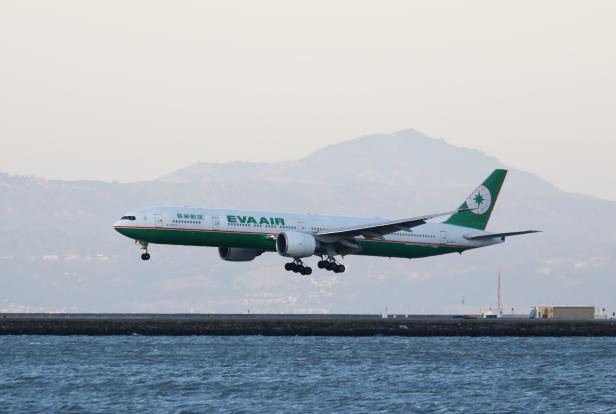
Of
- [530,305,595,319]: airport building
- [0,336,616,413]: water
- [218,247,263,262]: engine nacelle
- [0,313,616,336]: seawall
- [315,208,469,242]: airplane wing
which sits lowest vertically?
[0,336,616,413]: water

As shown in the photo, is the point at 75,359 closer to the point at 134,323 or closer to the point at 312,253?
the point at 134,323

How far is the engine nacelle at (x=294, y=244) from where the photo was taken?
10088 centimetres

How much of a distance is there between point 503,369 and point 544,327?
23432 mm

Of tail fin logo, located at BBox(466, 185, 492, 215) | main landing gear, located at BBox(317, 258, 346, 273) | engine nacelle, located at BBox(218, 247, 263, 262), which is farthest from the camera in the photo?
tail fin logo, located at BBox(466, 185, 492, 215)

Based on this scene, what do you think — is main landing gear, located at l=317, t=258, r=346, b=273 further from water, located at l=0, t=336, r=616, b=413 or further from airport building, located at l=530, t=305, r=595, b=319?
airport building, located at l=530, t=305, r=595, b=319

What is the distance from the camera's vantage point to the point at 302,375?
2972 inches

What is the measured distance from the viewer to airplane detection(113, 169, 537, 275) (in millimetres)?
98062

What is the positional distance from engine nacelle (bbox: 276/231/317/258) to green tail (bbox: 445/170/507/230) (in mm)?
17014

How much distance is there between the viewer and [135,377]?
73.6 m

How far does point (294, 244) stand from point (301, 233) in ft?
6.68

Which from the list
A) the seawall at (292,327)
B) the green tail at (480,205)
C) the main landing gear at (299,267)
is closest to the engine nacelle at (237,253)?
the main landing gear at (299,267)

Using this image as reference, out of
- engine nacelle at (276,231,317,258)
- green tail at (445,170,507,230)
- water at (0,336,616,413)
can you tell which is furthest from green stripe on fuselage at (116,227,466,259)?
green tail at (445,170,507,230)

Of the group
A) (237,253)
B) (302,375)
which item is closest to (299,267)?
(237,253)

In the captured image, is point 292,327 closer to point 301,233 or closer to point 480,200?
point 301,233
